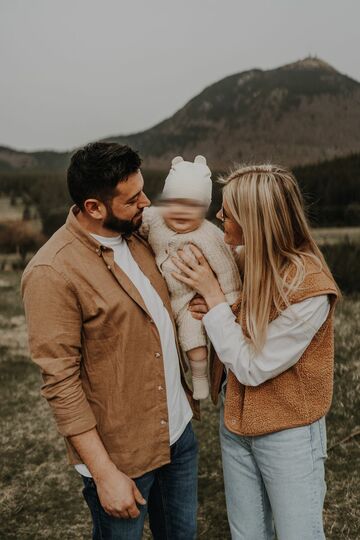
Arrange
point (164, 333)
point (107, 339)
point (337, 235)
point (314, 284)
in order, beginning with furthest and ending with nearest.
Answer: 1. point (337, 235)
2. point (164, 333)
3. point (107, 339)
4. point (314, 284)

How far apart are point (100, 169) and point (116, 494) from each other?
1203 millimetres

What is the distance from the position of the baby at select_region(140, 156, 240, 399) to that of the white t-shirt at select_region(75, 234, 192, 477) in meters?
0.10

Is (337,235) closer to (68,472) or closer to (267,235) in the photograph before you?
(68,472)

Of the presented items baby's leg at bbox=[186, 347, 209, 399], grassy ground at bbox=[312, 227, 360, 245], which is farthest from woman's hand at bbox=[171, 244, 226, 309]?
grassy ground at bbox=[312, 227, 360, 245]

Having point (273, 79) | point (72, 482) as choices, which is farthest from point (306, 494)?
point (273, 79)

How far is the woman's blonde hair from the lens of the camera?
1.73 meters

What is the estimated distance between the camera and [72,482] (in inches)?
178

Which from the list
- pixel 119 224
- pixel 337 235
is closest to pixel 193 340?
pixel 119 224

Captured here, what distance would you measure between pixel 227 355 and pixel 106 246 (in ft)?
2.03

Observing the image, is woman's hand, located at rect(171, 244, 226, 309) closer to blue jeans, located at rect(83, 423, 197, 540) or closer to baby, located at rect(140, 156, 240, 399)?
baby, located at rect(140, 156, 240, 399)

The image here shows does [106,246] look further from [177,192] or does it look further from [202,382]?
[202,382]

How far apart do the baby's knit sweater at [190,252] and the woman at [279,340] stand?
11cm

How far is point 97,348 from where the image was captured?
1815 mm

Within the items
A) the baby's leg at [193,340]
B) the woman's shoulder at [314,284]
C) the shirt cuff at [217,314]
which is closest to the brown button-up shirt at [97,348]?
the baby's leg at [193,340]
